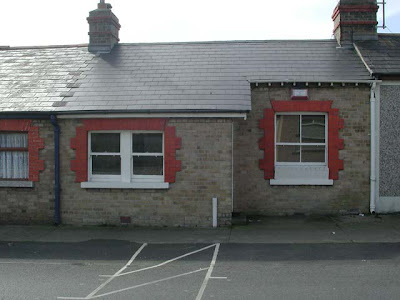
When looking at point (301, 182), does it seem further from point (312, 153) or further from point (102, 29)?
point (102, 29)

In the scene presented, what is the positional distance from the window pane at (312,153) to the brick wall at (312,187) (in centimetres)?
51

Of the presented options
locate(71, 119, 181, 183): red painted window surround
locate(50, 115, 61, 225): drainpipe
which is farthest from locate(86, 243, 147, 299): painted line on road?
locate(50, 115, 61, 225): drainpipe

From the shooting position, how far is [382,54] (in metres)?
12.9

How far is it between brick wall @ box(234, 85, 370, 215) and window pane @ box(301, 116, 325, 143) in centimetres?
52

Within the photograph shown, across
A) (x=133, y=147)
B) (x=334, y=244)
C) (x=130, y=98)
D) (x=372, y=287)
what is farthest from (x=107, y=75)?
(x=372, y=287)

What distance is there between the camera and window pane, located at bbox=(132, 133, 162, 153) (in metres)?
11.1

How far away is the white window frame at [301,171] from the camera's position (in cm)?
1189

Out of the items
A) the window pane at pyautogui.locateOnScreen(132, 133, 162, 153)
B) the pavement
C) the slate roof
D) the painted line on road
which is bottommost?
the painted line on road

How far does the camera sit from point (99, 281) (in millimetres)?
6754

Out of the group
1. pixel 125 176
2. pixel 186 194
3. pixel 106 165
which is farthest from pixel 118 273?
pixel 106 165

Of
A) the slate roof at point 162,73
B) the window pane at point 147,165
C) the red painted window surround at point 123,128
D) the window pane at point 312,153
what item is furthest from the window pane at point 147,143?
the window pane at point 312,153

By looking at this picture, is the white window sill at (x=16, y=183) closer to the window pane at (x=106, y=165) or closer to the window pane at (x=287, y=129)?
the window pane at (x=106, y=165)

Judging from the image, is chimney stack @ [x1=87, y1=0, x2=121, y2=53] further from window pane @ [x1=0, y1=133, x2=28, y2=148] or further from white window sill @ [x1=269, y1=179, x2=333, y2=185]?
white window sill @ [x1=269, y1=179, x2=333, y2=185]

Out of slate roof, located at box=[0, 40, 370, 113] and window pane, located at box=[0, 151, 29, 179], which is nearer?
slate roof, located at box=[0, 40, 370, 113]
